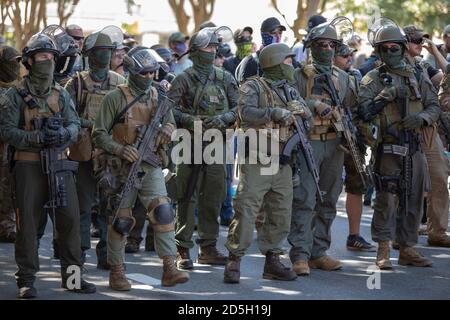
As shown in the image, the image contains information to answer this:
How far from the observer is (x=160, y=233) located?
8781 millimetres

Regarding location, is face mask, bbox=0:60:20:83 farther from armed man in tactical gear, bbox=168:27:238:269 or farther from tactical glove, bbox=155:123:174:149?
tactical glove, bbox=155:123:174:149

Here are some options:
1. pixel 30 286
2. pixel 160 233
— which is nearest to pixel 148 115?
pixel 160 233

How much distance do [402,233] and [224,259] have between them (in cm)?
169

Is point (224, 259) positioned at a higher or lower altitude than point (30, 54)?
lower

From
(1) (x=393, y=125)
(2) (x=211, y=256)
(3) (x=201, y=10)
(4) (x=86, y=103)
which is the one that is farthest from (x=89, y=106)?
(3) (x=201, y=10)

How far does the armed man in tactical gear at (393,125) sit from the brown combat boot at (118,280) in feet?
8.14

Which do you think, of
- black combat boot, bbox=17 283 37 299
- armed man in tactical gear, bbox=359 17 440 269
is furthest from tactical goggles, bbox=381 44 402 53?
black combat boot, bbox=17 283 37 299

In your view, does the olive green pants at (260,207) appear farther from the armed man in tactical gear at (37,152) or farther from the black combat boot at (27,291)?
the black combat boot at (27,291)

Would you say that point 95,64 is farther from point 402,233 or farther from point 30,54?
point 402,233

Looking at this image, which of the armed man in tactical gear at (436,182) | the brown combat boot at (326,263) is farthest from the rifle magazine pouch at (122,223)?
the armed man in tactical gear at (436,182)

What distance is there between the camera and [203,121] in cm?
1008

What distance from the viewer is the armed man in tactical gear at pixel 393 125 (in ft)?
32.6

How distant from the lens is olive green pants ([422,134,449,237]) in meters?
11.2

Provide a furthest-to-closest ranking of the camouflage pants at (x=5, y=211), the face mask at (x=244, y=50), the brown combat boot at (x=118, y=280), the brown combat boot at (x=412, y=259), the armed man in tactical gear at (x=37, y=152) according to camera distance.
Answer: the face mask at (x=244, y=50)
the camouflage pants at (x=5, y=211)
the brown combat boot at (x=412, y=259)
the brown combat boot at (x=118, y=280)
the armed man in tactical gear at (x=37, y=152)
